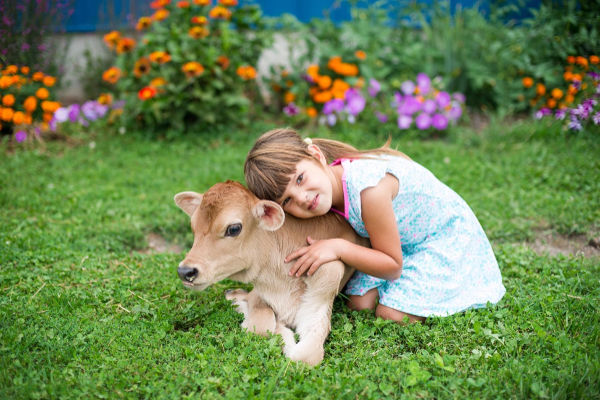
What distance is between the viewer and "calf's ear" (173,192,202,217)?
3.23m

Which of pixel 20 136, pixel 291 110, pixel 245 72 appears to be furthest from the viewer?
pixel 291 110

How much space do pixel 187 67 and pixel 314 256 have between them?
376 cm

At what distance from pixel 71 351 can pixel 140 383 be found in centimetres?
52

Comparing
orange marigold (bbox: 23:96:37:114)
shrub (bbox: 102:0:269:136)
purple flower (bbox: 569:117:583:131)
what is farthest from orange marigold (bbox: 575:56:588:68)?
orange marigold (bbox: 23:96:37:114)

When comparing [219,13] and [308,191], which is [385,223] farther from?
[219,13]

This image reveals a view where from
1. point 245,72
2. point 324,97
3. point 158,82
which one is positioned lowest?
point 324,97

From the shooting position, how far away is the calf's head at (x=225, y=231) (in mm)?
2873

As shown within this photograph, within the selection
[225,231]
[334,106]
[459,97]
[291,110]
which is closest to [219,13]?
[291,110]

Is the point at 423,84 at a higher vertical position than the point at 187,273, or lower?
higher

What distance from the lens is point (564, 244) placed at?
14.0ft

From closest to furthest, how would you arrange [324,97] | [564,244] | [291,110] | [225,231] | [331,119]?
[225,231], [564,244], [331,119], [324,97], [291,110]

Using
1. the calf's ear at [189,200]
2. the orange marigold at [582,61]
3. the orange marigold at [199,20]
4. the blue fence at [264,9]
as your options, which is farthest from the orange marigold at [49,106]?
the orange marigold at [582,61]

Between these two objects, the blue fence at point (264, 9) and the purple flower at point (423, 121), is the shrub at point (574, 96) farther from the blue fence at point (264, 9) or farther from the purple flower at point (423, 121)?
the blue fence at point (264, 9)

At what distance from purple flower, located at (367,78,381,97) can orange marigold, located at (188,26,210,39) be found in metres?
2.19
